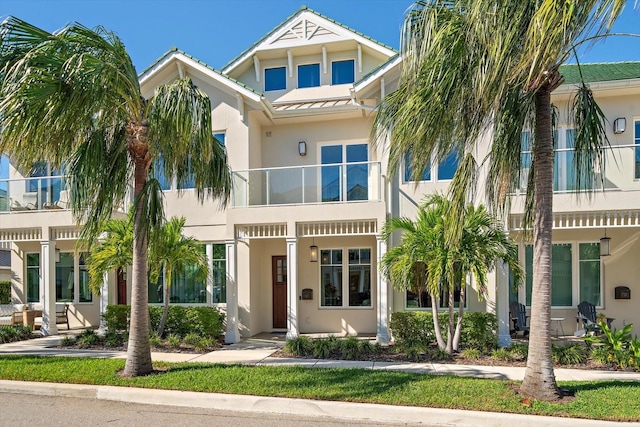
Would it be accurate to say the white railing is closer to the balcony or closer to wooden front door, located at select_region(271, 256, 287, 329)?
the balcony

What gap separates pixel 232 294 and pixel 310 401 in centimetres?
573

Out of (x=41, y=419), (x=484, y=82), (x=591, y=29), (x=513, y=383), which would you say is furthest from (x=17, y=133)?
(x=513, y=383)

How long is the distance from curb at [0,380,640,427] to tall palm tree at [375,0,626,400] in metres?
0.86

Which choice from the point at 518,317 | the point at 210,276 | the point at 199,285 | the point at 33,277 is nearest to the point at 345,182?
the point at 210,276

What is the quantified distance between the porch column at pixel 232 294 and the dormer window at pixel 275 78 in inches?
228

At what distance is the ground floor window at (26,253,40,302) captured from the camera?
14.3 meters

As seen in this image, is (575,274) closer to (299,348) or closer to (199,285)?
(299,348)

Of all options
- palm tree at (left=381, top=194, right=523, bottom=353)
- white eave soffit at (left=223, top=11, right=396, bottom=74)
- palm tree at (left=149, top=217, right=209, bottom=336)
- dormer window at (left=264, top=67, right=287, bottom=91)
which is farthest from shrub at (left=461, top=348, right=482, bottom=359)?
dormer window at (left=264, top=67, right=287, bottom=91)

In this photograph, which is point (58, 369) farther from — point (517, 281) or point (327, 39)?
point (327, 39)

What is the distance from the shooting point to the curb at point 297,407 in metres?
5.32

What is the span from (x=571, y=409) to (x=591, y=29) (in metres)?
4.77

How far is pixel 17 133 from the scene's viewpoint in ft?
19.4

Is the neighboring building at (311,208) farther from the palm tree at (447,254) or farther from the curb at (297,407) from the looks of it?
the curb at (297,407)

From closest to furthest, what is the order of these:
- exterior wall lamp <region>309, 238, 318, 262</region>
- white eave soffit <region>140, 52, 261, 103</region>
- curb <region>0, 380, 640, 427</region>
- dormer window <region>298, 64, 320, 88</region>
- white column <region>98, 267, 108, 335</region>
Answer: curb <region>0, 380, 640, 427</region> < white column <region>98, 267, 108, 335</region> < white eave soffit <region>140, 52, 261, 103</region> < exterior wall lamp <region>309, 238, 318, 262</region> < dormer window <region>298, 64, 320, 88</region>
